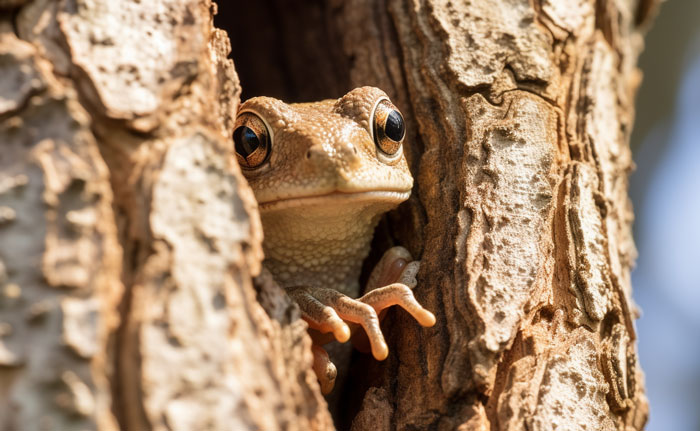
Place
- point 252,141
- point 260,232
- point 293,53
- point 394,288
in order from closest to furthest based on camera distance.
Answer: point 260,232, point 394,288, point 252,141, point 293,53


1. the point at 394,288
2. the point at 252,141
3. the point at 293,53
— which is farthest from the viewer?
the point at 293,53

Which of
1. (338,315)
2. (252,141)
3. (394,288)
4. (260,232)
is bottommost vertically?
(338,315)

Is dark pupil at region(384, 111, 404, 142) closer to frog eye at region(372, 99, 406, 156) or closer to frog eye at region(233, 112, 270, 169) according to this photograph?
frog eye at region(372, 99, 406, 156)

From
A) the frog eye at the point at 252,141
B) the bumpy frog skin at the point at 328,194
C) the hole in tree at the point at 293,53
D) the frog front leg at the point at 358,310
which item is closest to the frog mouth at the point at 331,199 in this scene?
the bumpy frog skin at the point at 328,194

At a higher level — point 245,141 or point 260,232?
point 245,141

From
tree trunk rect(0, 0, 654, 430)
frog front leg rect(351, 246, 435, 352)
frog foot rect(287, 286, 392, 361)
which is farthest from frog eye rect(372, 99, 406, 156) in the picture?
frog foot rect(287, 286, 392, 361)

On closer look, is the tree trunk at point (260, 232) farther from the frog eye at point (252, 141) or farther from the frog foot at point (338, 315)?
the frog eye at point (252, 141)

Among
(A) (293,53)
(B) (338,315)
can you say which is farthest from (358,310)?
(A) (293,53)

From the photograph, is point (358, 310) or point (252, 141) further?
point (252, 141)

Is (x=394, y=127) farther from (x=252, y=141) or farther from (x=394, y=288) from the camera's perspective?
(x=394, y=288)
